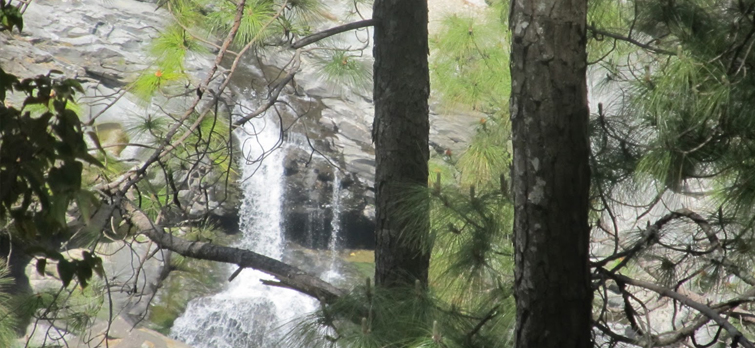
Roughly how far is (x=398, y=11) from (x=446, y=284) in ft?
2.90

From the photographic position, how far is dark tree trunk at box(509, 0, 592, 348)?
1.30 metres

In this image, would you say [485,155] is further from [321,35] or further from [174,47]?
[174,47]

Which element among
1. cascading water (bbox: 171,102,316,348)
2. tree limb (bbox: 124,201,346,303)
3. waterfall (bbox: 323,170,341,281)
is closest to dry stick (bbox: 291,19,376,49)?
tree limb (bbox: 124,201,346,303)

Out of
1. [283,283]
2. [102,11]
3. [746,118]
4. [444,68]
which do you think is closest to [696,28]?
[746,118]

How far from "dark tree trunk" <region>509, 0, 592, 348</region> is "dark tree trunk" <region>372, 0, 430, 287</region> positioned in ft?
2.46

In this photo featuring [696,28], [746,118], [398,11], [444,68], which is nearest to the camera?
[746,118]

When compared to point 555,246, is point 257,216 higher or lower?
higher

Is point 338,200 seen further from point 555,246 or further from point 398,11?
point 555,246

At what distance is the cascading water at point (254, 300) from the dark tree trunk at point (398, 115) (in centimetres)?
205

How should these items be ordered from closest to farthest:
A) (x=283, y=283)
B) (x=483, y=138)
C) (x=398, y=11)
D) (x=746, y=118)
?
(x=746, y=118) → (x=283, y=283) → (x=398, y=11) → (x=483, y=138)

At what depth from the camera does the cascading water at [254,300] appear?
4637mm

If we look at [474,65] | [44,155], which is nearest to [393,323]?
[44,155]

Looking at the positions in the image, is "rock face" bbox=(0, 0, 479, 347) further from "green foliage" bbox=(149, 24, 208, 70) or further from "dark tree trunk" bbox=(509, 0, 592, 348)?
"dark tree trunk" bbox=(509, 0, 592, 348)

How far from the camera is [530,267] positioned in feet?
4.48
